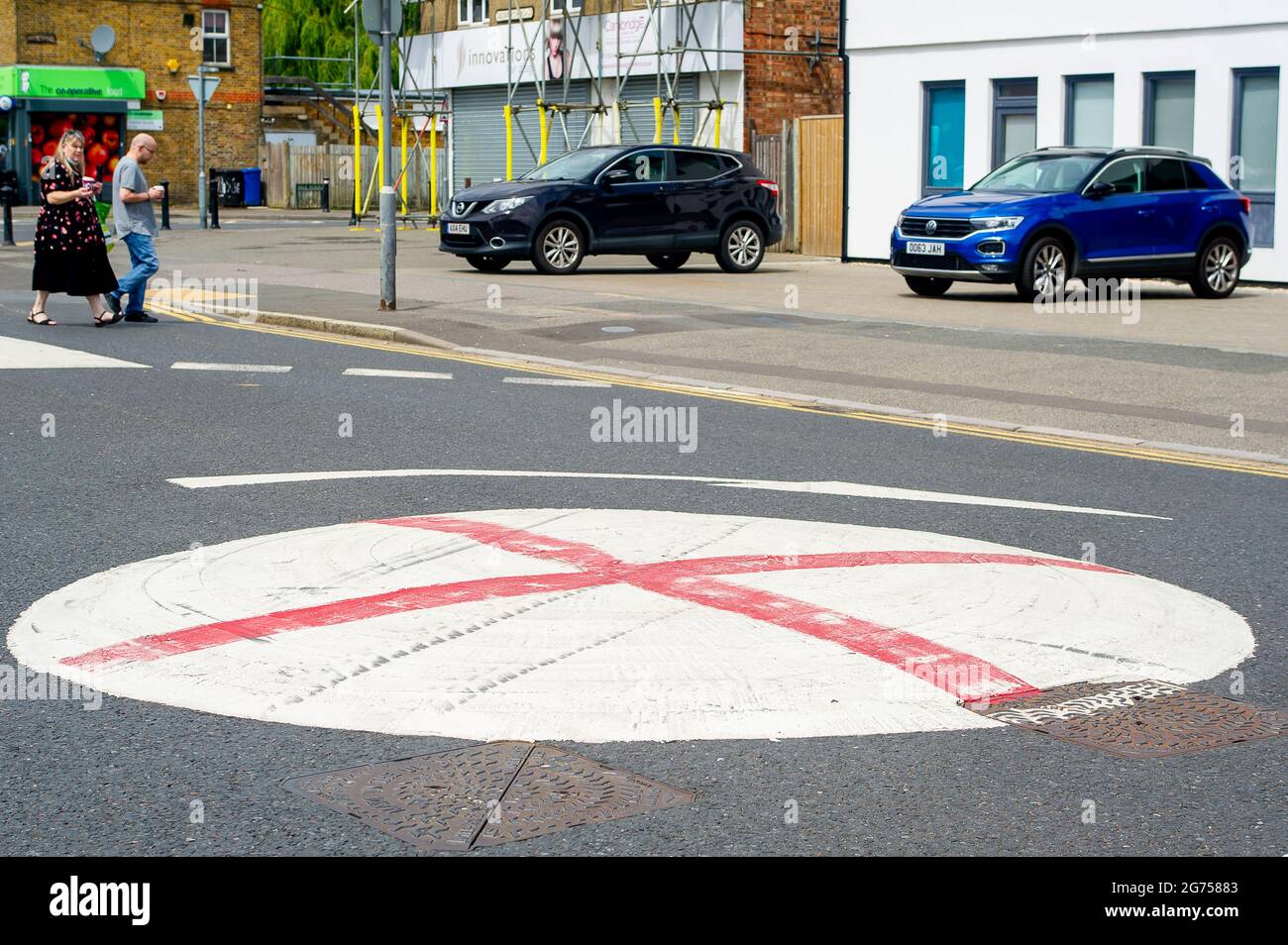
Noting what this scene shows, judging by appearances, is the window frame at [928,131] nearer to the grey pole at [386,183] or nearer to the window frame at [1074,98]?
the window frame at [1074,98]

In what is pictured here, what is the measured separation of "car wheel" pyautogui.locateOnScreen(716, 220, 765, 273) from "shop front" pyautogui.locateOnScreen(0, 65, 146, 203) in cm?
3193

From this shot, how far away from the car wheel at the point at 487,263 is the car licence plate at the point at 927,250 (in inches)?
246

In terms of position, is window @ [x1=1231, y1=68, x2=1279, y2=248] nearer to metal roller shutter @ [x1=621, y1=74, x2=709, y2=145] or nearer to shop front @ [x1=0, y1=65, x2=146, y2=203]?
metal roller shutter @ [x1=621, y1=74, x2=709, y2=145]

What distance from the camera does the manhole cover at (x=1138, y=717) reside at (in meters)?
5.12

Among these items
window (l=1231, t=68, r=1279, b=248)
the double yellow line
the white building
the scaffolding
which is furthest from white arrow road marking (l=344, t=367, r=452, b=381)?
the scaffolding

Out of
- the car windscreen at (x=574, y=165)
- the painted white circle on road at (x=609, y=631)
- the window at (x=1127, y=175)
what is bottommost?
the painted white circle on road at (x=609, y=631)

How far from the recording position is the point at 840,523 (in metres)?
8.31

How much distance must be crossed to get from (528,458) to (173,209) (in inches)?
1884

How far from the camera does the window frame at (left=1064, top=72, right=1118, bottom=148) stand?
26406mm

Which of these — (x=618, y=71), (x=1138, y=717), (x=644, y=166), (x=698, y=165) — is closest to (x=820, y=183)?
(x=698, y=165)

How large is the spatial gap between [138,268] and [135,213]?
54 centimetres

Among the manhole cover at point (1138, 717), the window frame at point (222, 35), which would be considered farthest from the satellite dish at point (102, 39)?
the manhole cover at point (1138, 717)

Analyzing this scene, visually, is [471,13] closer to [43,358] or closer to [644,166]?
[644,166]
